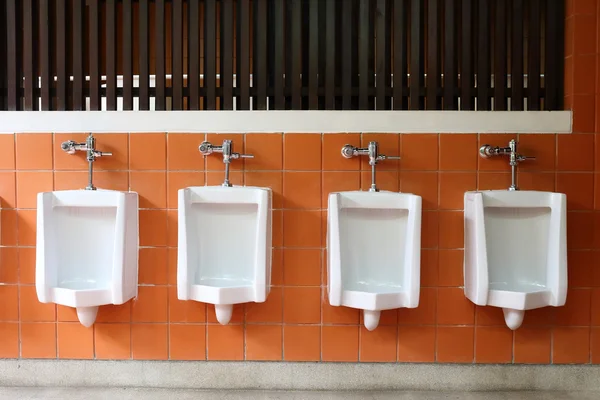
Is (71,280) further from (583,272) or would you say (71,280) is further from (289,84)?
(583,272)

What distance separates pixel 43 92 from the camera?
2.36m

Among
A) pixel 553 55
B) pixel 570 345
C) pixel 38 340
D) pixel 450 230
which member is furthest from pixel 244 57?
pixel 570 345

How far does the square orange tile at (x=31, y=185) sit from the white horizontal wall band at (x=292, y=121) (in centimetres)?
22

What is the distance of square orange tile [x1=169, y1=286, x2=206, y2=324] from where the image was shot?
232 centimetres

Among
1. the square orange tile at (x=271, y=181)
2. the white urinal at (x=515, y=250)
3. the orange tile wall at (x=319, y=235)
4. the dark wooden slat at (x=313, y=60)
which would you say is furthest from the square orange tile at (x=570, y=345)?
the dark wooden slat at (x=313, y=60)

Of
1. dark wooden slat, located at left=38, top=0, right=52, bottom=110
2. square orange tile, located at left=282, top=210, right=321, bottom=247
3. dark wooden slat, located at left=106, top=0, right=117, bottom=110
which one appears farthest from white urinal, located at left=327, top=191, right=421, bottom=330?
dark wooden slat, located at left=38, top=0, right=52, bottom=110

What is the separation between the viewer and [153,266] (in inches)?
91.5

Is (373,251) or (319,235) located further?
(319,235)

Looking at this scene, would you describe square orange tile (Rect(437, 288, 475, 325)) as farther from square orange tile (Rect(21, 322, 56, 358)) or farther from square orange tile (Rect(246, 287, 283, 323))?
square orange tile (Rect(21, 322, 56, 358))

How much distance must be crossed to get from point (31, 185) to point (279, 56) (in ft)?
4.61

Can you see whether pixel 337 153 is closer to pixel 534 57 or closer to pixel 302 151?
pixel 302 151

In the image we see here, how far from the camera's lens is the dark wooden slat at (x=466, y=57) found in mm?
2355

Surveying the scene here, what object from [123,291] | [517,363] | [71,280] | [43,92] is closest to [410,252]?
[517,363]

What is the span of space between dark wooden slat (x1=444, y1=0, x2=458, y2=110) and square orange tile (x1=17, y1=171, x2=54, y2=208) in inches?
80.3
